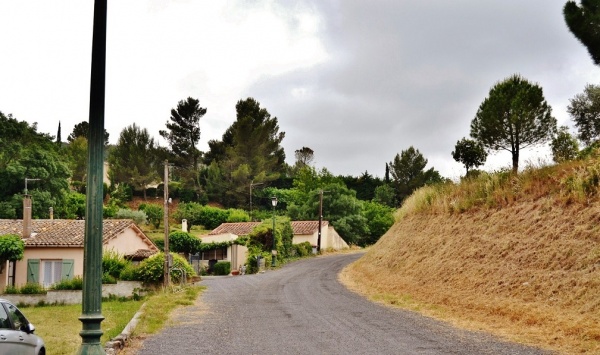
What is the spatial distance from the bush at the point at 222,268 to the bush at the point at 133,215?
21320 millimetres

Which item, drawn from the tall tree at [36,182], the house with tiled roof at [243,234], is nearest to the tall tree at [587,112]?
the house with tiled roof at [243,234]

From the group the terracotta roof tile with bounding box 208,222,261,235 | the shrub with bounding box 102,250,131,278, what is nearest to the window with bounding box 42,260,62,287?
the shrub with bounding box 102,250,131,278

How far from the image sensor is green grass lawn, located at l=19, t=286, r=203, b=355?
1728cm

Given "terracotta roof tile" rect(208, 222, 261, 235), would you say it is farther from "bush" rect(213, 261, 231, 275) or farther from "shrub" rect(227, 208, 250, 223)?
"shrub" rect(227, 208, 250, 223)

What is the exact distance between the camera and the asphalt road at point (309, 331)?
13.2m

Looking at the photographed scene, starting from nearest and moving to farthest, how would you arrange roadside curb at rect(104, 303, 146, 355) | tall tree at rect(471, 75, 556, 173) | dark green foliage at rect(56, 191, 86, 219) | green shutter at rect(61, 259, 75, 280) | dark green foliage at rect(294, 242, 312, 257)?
roadside curb at rect(104, 303, 146, 355), tall tree at rect(471, 75, 556, 173), green shutter at rect(61, 259, 75, 280), dark green foliage at rect(294, 242, 312, 257), dark green foliage at rect(56, 191, 86, 219)

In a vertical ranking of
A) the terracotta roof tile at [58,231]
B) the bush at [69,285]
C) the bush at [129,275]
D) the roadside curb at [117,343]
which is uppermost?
the terracotta roof tile at [58,231]

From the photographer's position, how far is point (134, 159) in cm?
9181

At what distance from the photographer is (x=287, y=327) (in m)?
17.0

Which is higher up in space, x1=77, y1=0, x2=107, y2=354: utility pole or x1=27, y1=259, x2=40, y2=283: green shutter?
x1=77, y1=0, x2=107, y2=354: utility pole

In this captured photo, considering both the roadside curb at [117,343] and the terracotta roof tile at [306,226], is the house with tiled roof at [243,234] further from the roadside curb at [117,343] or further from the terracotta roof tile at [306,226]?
the roadside curb at [117,343]

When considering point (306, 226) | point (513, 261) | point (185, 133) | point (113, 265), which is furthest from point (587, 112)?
point (185, 133)

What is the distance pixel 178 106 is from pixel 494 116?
245 ft

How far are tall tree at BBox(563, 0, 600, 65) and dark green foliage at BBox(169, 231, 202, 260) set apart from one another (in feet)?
123
